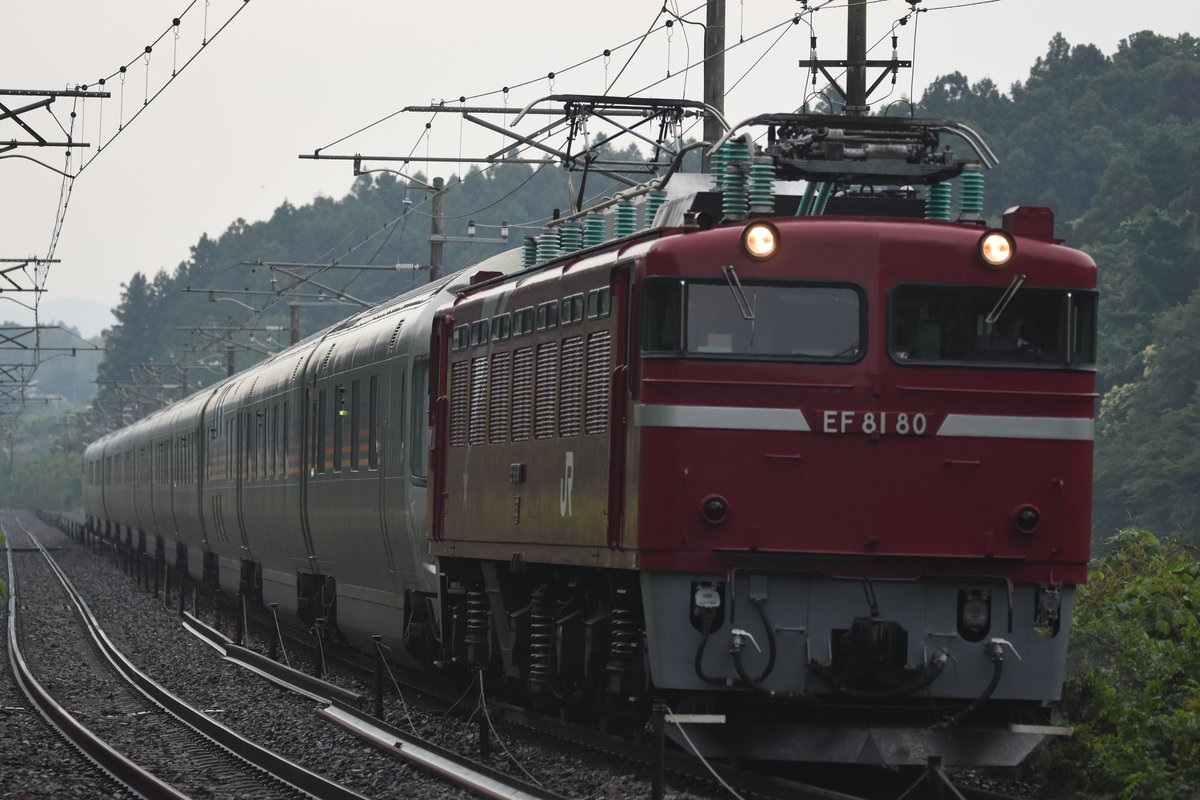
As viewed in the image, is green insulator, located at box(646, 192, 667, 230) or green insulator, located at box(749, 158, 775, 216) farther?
green insulator, located at box(646, 192, 667, 230)

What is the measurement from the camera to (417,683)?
791 inches

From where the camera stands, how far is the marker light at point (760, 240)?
11273mm

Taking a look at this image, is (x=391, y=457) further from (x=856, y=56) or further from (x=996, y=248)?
(x=996, y=248)

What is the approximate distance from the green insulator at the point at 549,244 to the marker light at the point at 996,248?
4.78m

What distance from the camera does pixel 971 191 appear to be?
1244 cm

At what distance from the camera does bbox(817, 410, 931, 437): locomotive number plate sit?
11.2m

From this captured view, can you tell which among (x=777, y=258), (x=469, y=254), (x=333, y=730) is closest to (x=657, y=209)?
(x=777, y=258)

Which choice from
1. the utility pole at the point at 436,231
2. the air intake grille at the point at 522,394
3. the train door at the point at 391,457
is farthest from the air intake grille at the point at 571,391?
the utility pole at the point at 436,231

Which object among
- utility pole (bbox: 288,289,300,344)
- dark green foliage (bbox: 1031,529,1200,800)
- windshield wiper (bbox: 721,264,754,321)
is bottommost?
dark green foliage (bbox: 1031,529,1200,800)

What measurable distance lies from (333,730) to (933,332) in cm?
738

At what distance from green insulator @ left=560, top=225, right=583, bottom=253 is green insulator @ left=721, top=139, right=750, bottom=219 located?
3.32m

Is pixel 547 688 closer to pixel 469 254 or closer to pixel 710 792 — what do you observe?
pixel 710 792

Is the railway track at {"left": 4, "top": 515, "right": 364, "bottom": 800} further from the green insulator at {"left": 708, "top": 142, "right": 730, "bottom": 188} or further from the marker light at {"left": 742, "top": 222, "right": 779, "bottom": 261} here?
the green insulator at {"left": 708, "top": 142, "right": 730, "bottom": 188}

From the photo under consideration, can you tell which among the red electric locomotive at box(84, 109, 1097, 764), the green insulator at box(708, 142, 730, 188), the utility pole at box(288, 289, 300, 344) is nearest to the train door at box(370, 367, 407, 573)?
the red electric locomotive at box(84, 109, 1097, 764)
